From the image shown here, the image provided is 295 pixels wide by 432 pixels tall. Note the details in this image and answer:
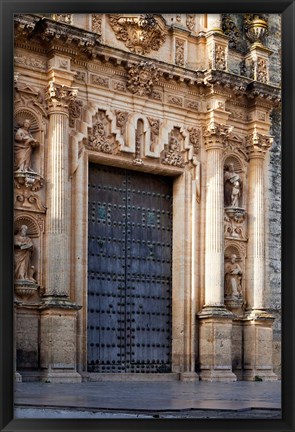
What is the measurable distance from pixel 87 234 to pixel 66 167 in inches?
44.8

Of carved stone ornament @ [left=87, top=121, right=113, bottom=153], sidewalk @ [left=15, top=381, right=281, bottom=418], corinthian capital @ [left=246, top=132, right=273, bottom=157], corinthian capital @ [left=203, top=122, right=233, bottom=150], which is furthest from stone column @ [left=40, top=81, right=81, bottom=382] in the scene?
corinthian capital @ [left=246, top=132, right=273, bottom=157]

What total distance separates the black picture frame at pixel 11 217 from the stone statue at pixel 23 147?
8.28 meters

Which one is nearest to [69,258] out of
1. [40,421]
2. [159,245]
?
[159,245]

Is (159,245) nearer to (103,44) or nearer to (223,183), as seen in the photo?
(223,183)

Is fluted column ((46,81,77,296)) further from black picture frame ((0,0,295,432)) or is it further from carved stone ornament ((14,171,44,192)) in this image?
black picture frame ((0,0,295,432))

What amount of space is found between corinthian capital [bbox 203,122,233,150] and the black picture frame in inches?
404

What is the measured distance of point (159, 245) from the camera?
46.8 ft

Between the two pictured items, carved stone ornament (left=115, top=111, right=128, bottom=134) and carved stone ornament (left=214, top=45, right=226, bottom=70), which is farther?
carved stone ornament (left=214, top=45, right=226, bottom=70)

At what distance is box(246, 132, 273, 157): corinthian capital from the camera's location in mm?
15219

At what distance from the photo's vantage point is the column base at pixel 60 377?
466 inches

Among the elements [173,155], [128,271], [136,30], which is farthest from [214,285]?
[136,30]

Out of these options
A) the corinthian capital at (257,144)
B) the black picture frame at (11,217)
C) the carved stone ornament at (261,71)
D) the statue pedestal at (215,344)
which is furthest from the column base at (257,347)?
the black picture frame at (11,217)

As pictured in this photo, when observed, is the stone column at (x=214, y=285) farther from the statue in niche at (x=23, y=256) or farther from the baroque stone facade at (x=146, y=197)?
the statue in niche at (x=23, y=256)

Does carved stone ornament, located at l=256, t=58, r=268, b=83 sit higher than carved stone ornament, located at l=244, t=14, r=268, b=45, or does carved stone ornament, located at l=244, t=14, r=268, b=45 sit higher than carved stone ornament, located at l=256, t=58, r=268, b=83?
carved stone ornament, located at l=244, t=14, r=268, b=45
